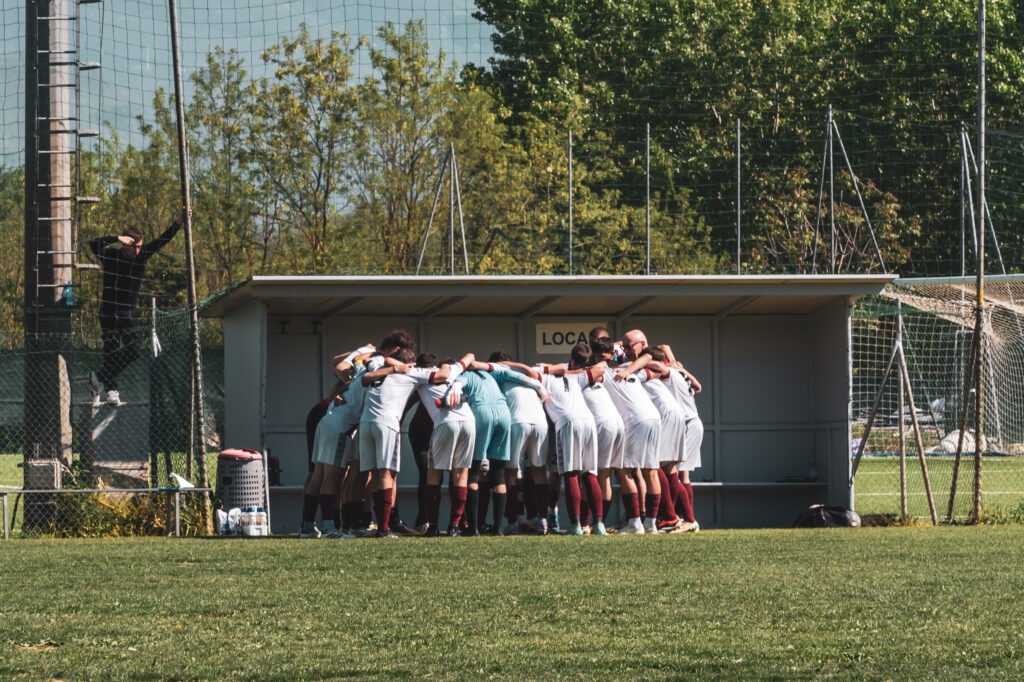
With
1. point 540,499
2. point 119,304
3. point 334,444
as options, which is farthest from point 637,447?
point 119,304

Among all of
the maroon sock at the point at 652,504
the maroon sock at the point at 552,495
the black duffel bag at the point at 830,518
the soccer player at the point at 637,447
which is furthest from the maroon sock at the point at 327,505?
the black duffel bag at the point at 830,518

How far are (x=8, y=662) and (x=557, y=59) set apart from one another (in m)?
21.9

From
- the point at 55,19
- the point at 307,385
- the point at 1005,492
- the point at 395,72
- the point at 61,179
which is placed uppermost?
the point at 395,72

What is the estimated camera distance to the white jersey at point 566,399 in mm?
11695

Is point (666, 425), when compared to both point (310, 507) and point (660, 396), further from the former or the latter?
point (310, 507)

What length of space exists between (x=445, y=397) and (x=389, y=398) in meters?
0.45

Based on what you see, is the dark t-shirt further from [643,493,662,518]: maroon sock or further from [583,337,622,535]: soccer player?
[643,493,662,518]: maroon sock

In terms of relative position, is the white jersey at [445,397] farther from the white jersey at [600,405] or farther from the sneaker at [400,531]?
the white jersey at [600,405]

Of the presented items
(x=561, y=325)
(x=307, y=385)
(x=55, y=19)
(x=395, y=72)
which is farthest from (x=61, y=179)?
(x=395, y=72)

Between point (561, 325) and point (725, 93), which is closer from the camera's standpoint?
point (561, 325)

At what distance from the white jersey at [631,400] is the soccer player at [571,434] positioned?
35 cm

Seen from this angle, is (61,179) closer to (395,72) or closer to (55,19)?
(55,19)

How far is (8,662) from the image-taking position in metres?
5.22

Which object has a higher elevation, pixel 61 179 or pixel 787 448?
pixel 61 179
